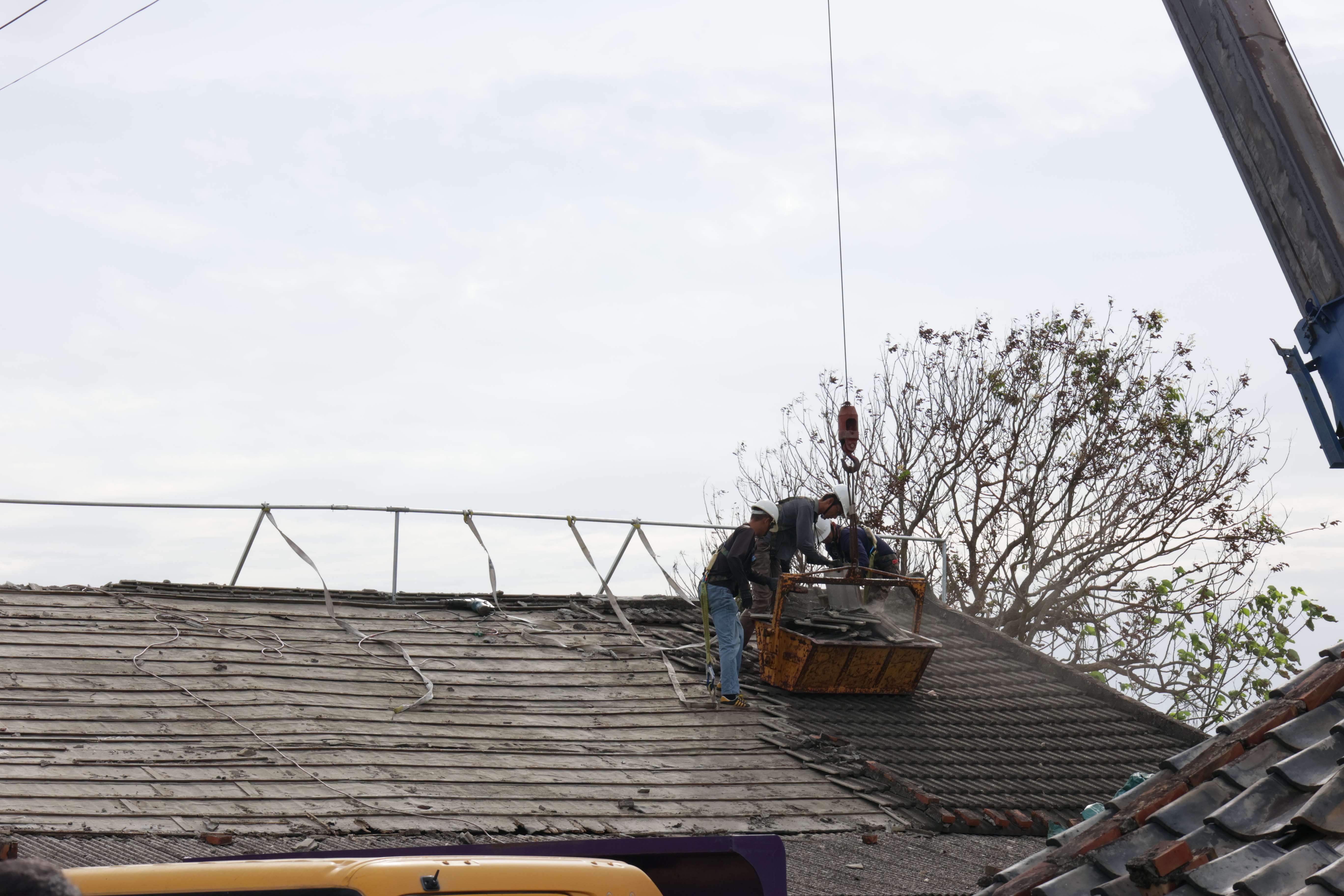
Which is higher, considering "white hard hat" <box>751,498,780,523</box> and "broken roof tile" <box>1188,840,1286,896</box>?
"white hard hat" <box>751,498,780,523</box>

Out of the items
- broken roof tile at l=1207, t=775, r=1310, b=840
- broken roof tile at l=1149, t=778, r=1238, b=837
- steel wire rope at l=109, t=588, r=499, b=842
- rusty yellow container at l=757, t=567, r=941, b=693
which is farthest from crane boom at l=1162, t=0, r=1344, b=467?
steel wire rope at l=109, t=588, r=499, b=842

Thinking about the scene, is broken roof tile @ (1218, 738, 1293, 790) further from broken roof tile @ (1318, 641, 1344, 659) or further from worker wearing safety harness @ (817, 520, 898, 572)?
worker wearing safety harness @ (817, 520, 898, 572)

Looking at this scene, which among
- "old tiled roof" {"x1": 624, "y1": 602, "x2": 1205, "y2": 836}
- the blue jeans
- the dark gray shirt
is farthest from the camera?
the dark gray shirt

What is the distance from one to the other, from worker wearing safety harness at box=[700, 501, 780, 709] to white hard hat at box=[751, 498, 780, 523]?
1 centimetres

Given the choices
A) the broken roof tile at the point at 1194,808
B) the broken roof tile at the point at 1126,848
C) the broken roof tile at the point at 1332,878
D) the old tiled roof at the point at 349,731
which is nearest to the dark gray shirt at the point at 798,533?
the old tiled roof at the point at 349,731

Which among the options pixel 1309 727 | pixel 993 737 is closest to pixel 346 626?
pixel 993 737

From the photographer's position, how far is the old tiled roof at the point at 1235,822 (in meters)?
4.65

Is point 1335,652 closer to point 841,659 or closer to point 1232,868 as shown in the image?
point 1232,868

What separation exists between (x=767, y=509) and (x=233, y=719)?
5.55 m

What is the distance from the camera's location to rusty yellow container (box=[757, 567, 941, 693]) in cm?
1283

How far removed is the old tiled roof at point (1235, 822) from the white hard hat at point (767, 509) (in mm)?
6631

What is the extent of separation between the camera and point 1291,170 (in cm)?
721

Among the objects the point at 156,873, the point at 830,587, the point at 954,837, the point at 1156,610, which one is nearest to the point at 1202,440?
the point at 1156,610

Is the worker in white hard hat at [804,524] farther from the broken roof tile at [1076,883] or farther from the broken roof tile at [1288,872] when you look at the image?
the broken roof tile at [1288,872]
